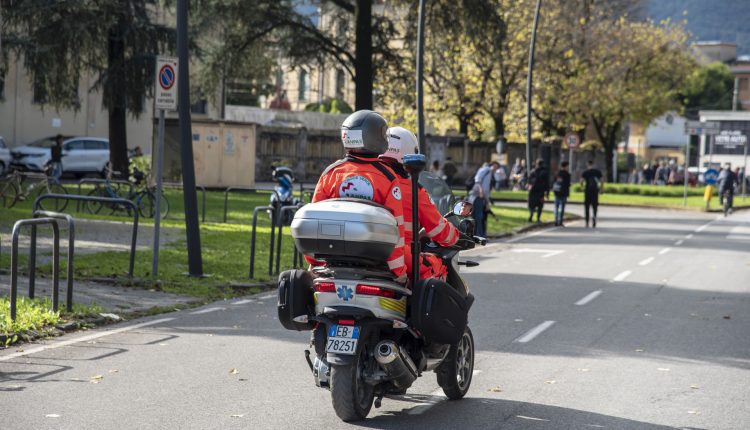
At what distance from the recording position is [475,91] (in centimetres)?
5847

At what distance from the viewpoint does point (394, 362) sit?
23.1 ft

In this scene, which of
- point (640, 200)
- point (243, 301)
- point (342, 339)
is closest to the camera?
point (342, 339)

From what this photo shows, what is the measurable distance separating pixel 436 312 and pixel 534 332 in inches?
187

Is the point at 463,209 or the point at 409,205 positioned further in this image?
the point at 463,209

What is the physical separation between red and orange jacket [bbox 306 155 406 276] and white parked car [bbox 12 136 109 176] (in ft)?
127

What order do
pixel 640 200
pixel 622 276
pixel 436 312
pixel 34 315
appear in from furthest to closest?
pixel 640 200 → pixel 622 276 → pixel 34 315 → pixel 436 312

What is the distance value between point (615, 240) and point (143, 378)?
20455 millimetres

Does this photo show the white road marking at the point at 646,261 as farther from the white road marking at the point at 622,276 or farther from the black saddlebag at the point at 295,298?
the black saddlebag at the point at 295,298

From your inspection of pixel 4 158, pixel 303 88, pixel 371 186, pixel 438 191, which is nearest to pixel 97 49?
pixel 4 158

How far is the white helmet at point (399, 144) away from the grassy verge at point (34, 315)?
4.34 metres

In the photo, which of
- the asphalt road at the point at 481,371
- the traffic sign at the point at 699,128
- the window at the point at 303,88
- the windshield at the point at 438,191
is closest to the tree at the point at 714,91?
the window at the point at 303,88

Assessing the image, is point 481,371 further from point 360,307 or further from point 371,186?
point 371,186

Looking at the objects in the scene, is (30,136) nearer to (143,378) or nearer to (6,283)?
(6,283)

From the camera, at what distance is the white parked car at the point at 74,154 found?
1748 inches
